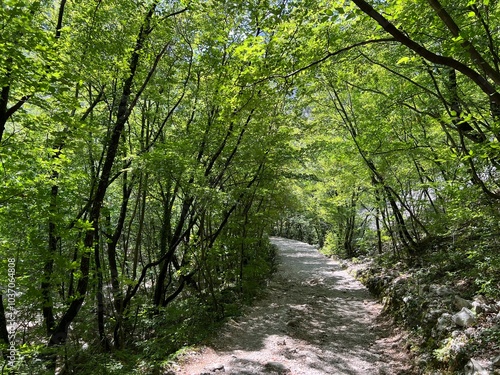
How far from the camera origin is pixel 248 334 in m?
6.94

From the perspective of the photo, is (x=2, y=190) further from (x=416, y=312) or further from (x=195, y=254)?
(x=416, y=312)

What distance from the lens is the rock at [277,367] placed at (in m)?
4.90

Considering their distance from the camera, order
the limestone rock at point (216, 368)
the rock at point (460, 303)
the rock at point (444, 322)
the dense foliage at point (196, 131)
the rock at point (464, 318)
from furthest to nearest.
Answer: the limestone rock at point (216, 368) → the rock at point (460, 303) → the rock at point (444, 322) → the rock at point (464, 318) → the dense foliage at point (196, 131)

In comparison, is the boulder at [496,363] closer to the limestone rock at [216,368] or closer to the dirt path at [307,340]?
the dirt path at [307,340]

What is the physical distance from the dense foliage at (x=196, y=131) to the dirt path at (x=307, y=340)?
1.05m

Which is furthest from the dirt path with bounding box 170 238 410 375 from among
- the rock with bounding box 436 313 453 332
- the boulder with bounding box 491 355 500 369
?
the boulder with bounding box 491 355 500 369

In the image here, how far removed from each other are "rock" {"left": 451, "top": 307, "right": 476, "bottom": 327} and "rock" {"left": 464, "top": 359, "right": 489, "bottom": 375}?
86cm

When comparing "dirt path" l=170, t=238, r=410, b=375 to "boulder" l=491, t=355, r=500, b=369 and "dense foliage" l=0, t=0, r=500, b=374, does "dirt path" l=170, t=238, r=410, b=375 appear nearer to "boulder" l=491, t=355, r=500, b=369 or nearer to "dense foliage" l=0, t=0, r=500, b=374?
"dense foliage" l=0, t=0, r=500, b=374

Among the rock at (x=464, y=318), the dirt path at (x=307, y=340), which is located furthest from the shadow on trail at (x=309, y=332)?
the rock at (x=464, y=318)

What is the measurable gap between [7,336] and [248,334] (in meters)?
5.32

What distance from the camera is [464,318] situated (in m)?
4.38

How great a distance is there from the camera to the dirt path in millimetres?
5078

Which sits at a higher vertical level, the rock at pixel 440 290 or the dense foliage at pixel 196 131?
the dense foliage at pixel 196 131

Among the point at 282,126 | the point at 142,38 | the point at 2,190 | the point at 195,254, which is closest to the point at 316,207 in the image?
the point at 282,126
